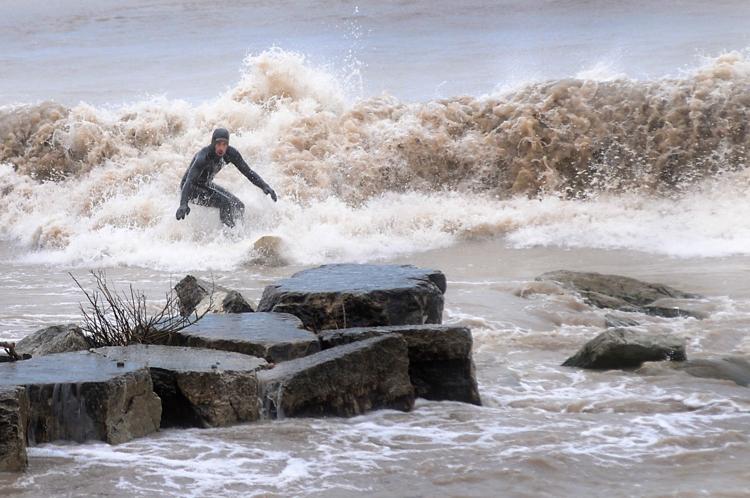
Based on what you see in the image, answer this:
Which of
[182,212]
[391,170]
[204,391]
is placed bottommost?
[204,391]

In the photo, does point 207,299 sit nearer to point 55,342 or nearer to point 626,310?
point 55,342

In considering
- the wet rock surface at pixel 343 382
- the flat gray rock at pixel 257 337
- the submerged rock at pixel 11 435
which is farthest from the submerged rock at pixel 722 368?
the submerged rock at pixel 11 435

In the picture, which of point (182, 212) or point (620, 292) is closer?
point (620, 292)

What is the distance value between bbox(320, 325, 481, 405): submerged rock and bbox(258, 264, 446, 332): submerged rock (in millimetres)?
402

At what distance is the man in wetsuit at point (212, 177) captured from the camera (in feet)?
40.2

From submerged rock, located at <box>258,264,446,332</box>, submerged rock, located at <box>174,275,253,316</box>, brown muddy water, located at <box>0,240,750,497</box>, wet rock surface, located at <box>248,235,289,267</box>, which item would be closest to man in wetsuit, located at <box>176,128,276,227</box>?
wet rock surface, located at <box>248,235,289,267</box>

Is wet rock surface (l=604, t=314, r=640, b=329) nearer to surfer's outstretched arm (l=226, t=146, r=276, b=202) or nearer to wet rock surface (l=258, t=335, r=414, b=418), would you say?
wet rock surface (l=258, t=335, r=414, b=418)

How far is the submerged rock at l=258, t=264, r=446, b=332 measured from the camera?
6836 mm

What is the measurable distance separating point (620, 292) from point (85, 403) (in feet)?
17.8

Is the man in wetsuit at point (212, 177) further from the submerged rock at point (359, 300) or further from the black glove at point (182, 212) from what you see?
the submerged rock at point (359, 300)

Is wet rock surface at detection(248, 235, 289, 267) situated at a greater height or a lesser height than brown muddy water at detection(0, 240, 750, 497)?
greater

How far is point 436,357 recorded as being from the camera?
6391 mm

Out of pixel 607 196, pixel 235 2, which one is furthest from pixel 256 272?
pixel 235 2

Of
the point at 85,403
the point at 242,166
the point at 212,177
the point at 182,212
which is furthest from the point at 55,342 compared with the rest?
the point at 212,177
